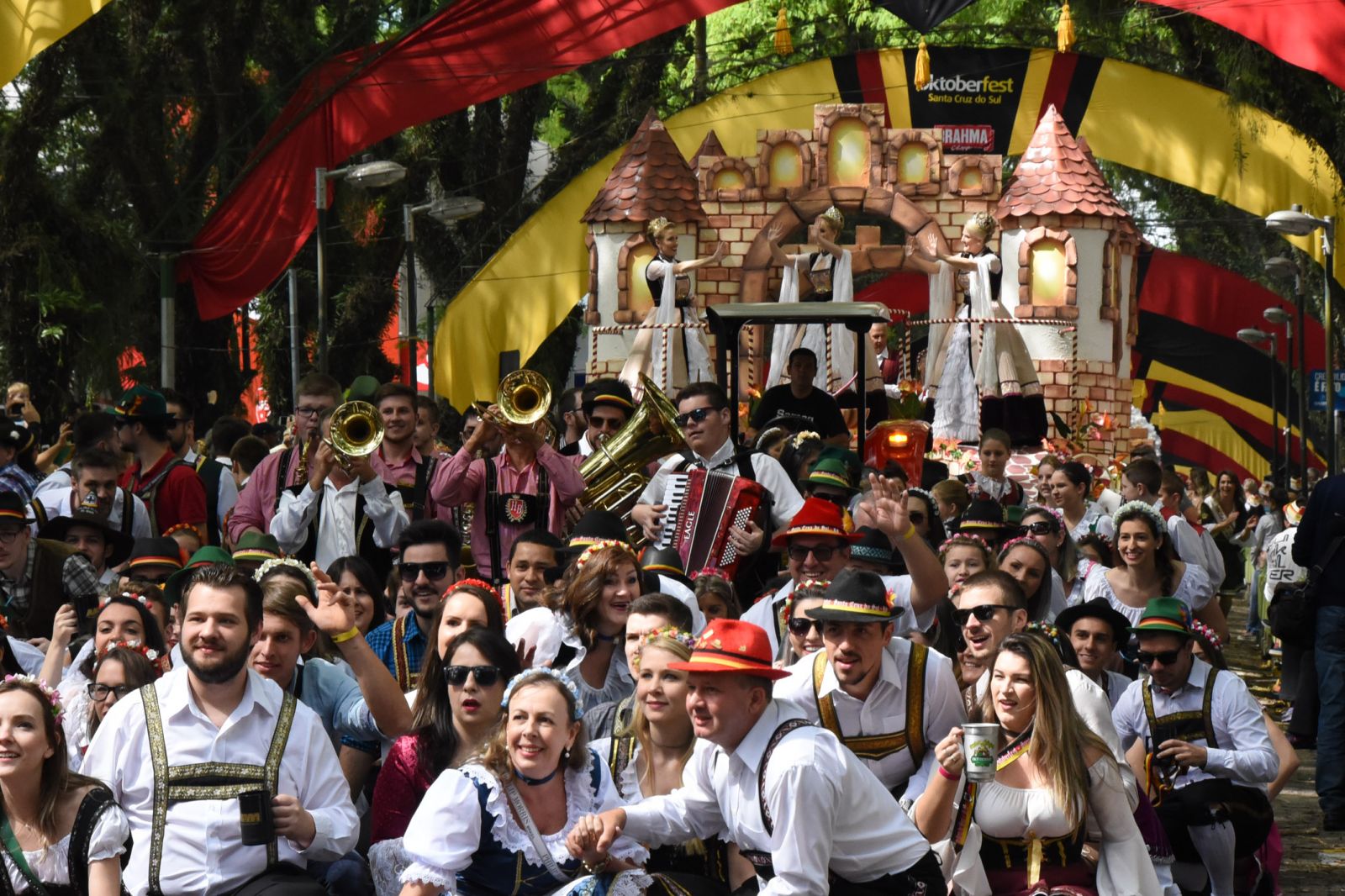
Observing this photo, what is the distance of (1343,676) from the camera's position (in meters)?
11.8

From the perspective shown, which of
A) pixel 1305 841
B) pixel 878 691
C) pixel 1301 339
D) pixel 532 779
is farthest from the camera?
pixel 1301 339

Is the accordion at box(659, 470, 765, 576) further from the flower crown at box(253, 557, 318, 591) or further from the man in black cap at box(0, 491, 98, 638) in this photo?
the flower crown at box(253, 557, 318, 591)

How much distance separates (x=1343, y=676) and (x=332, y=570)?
586 centimetres

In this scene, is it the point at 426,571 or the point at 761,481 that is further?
the point at 761,481

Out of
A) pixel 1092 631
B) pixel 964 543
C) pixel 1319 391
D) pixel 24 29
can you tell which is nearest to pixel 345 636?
pixel 1092 631

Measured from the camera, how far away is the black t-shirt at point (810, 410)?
1655 centimetres

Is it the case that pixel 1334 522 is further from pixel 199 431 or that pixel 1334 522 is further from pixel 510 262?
pixel 510 262

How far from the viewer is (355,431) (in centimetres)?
1050

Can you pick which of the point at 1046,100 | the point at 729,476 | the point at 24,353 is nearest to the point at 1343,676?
the point at 729,476

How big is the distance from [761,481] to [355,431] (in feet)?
6.84

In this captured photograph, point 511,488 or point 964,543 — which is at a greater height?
point 511,488

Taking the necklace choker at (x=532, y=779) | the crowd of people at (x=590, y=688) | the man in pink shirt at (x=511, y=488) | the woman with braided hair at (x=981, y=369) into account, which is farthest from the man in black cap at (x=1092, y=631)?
the woman with braided hair at (x=981, y=369)

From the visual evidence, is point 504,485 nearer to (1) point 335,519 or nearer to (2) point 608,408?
(1) point 335,519

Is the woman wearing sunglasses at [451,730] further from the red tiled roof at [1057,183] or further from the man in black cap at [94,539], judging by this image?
the red tiled roof at [1057,183]
